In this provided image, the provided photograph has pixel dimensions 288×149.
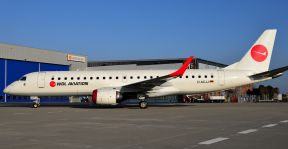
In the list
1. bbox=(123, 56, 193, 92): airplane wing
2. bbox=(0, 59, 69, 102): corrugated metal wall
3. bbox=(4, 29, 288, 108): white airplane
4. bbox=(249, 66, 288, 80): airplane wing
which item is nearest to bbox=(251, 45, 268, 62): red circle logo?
bbox=(4, 29, 288, 108): white airplane

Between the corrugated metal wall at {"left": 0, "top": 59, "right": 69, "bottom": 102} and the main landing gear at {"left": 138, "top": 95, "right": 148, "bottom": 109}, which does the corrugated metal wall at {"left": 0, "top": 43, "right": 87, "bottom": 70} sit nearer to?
the corrugated metal wall at {"left": 0, "top": 59, "right": 69, "bottom": 102}

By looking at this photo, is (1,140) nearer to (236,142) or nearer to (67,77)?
(236,142)

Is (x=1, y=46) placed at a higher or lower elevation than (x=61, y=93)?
higher

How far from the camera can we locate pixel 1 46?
4838 centimetres

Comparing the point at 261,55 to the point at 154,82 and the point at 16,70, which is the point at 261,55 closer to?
the point at 154,82

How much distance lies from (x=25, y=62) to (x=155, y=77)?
3122 centimetres

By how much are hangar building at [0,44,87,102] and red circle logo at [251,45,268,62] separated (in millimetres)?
34811

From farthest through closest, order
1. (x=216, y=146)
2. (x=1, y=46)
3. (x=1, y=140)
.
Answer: (x=1, y=46) → (x=1, y=140) → (x=216, y=146)

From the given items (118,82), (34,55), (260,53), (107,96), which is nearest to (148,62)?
(34,55)

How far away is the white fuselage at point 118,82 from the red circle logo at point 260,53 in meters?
1.49

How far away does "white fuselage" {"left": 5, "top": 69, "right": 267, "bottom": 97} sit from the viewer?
27.6 m

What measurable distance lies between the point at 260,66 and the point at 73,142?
2240 cm

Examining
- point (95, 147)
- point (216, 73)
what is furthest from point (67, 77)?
point (95, 147)

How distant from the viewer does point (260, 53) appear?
28297mm
